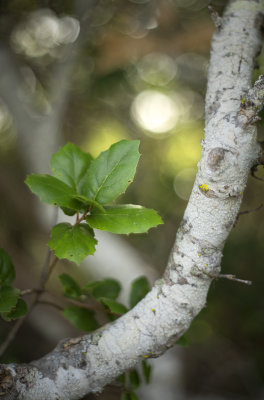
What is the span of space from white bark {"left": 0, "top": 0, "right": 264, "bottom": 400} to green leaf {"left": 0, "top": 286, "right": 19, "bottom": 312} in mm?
153

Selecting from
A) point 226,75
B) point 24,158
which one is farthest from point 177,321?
point 24,158

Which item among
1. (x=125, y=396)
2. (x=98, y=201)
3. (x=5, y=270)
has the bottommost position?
(x=125, y=396)

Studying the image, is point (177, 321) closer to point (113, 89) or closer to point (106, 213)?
point (106, 213)

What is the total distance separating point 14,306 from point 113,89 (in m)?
2.24

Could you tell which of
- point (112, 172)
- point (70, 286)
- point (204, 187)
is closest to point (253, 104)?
point (204, 187)

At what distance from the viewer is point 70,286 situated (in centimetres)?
92

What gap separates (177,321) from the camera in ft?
2.39

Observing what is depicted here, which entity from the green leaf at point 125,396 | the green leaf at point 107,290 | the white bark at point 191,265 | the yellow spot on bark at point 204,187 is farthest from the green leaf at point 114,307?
the yellow spot on bark at point 204,187

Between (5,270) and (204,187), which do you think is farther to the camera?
(5,270)

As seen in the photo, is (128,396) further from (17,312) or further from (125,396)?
(17,312)

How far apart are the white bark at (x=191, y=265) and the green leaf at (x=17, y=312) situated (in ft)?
0.37

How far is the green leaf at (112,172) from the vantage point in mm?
647

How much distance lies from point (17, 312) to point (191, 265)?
44cm

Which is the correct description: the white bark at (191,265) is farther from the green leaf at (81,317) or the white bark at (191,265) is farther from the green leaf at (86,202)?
the green leaf at (86,202)
